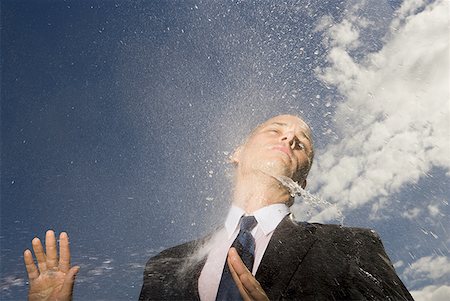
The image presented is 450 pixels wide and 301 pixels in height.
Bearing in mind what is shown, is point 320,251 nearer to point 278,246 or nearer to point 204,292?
point 278,246

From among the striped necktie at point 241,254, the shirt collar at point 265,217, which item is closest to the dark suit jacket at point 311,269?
the shirt collar at point 265,217

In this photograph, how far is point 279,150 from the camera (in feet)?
19.8

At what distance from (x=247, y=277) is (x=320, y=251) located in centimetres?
146

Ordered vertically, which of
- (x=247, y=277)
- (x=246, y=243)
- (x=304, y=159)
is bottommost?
(x=247, y=277)

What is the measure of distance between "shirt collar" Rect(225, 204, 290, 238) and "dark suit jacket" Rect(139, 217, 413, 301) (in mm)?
108

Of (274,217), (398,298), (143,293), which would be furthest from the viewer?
(274,217)

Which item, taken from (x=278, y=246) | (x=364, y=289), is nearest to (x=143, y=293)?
(x=278, y=246)

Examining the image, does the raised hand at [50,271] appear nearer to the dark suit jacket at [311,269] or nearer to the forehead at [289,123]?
the dark suit jacket at [311,269]

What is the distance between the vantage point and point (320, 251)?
4691 millimetres

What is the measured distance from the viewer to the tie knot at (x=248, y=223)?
5.20 metres

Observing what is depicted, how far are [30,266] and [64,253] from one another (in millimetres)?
312

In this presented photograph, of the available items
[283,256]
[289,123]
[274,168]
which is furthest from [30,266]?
[289,123]

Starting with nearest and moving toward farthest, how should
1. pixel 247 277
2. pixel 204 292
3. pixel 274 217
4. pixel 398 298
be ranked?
pixel 247 277 → pixel 398 298 → pixel 204 292 → pixel 274 217

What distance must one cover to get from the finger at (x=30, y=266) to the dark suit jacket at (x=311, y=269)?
42.6 inches
